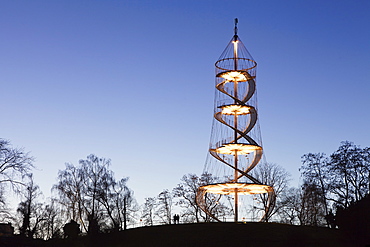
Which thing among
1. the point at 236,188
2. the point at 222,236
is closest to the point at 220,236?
the point at 222,236

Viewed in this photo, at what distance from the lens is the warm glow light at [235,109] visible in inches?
1871

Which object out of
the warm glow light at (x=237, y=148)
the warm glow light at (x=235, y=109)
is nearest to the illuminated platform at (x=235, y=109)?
the warm glow light at (x=235, y=109)

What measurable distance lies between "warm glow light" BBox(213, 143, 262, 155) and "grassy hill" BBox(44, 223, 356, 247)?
775cm

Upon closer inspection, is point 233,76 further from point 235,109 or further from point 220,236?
point 220,236

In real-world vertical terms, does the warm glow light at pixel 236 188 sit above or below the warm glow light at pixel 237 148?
below

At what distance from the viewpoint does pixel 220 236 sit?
38.5 meters

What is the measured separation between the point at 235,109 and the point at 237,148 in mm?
3651

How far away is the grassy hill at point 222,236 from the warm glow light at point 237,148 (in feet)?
25.4

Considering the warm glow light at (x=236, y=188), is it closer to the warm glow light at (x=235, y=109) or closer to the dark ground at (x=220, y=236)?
the dark ground at (x=220, y=236)

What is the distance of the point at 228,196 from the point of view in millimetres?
51250

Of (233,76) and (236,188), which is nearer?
(236,188)

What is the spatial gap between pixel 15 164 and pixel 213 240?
1484 cm

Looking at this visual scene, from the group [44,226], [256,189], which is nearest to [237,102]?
[256,189]

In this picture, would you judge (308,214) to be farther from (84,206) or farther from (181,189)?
(84,206)
